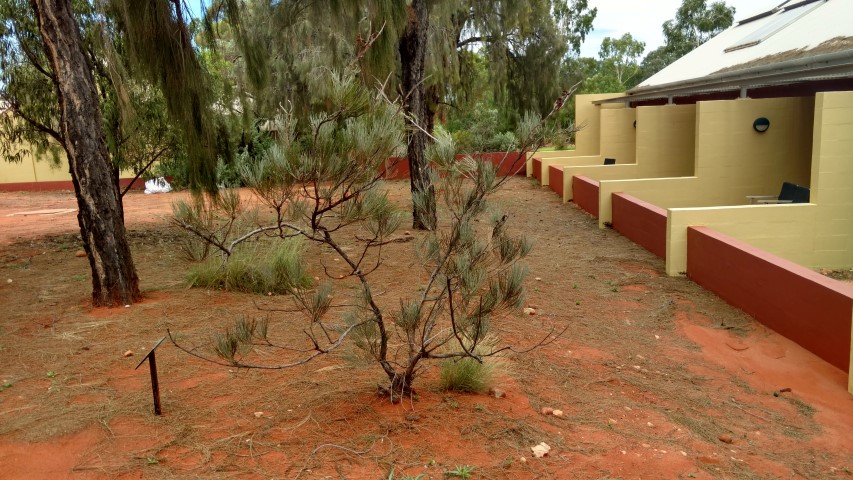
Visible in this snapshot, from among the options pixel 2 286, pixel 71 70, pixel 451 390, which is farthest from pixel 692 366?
pixel 2 286

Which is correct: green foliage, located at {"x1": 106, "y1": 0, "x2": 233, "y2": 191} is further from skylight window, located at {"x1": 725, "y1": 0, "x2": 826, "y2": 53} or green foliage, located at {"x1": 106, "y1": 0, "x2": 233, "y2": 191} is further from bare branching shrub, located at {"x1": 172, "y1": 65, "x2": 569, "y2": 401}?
skylight window, located at {"x1": 725, "y1": 0, "x2": 826, "y2": 53}

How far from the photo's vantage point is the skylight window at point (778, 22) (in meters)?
14.5

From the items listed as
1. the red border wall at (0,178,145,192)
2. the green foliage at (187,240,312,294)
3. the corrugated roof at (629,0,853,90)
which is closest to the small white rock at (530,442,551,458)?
the green foliage at (187,240,312,294)

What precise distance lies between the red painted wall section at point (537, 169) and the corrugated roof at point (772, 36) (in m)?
3.85

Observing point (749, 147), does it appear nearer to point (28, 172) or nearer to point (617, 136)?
point (617, 136)

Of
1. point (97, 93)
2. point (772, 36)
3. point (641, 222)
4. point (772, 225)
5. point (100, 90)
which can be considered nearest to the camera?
point (97, 93)

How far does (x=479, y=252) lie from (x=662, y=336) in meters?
3.62

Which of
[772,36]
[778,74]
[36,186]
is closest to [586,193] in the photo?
[772,36]

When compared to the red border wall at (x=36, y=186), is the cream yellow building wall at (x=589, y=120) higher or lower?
higher

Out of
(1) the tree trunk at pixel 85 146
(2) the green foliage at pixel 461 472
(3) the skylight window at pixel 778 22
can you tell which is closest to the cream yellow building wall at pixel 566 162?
(3) the skylight window at pixel 778 22

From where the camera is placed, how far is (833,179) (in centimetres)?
884

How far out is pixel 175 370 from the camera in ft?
17.7

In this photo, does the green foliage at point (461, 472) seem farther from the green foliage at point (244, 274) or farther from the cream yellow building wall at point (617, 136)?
the cream yellow building wall at point (617, 136)

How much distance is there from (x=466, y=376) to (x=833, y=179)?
650cm
